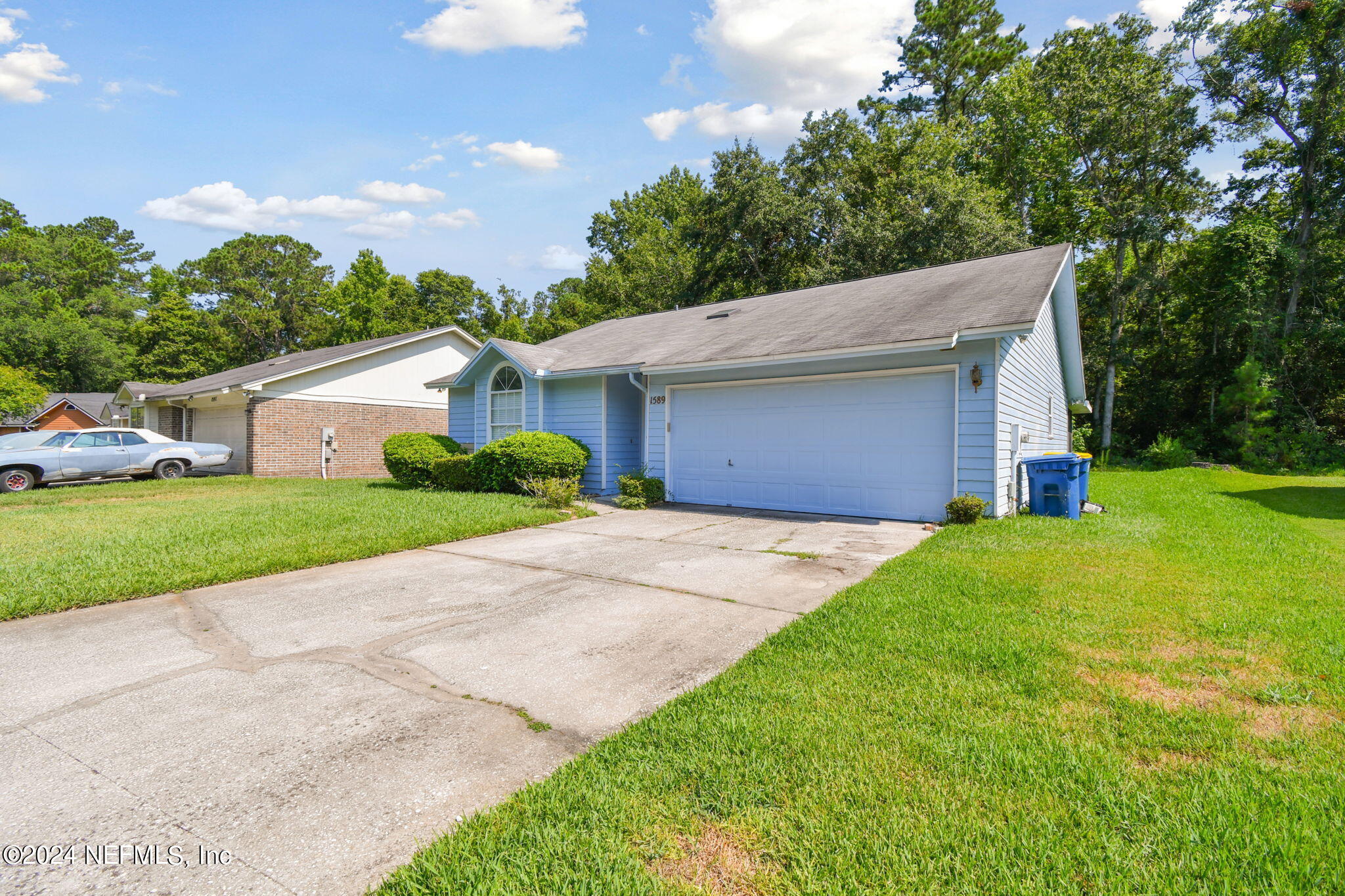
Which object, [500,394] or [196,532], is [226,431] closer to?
[500,394]

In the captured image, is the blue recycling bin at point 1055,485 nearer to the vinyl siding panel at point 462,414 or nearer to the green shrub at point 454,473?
the green shrub at point 454,473

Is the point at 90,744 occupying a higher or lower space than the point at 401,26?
lower

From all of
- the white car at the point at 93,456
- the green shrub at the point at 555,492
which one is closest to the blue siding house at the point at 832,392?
the green shrub at the point at 555,492

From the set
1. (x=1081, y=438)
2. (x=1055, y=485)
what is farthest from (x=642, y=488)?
(x=1081, y=438)

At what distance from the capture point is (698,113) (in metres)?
20.4

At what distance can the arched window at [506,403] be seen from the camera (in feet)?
45.4

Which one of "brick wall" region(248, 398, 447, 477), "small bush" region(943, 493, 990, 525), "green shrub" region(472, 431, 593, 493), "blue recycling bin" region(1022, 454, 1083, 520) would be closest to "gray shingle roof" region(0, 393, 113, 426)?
"brick wall" region(248, 398, 447, 477)

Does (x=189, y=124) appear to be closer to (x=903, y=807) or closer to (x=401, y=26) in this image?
(x=401, y=26)

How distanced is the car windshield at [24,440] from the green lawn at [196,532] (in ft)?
7.43

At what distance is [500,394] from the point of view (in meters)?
14.2

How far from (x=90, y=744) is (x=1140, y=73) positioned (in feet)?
101

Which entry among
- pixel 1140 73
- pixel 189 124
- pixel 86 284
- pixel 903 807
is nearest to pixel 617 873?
pixel 903 807

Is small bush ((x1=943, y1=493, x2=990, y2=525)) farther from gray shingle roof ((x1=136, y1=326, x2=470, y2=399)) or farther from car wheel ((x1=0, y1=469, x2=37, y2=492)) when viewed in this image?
car wheel ((x1=0, y1=469, x2=37, y2=492))

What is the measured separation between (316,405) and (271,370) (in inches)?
103
